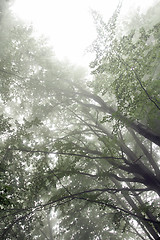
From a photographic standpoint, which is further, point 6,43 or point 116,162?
point 6,43

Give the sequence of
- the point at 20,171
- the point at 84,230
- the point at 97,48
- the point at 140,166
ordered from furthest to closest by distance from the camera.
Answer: the point at 84,230, the point at 140,166, the point at 20,171, the point at 97,48

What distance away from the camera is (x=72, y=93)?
748cm

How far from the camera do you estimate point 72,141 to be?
25.1 feet

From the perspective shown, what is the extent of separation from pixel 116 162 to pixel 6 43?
24.5ft

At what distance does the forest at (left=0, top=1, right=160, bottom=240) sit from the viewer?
417 centimetres

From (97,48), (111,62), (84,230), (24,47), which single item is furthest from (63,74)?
(84,230)

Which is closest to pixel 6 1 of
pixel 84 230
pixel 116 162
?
pixel 116 162

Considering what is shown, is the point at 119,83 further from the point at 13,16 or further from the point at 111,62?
the point at 13,16

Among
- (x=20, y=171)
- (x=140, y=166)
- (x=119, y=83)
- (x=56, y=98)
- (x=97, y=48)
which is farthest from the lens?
(x=56, y=98)

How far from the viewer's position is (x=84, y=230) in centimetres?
905

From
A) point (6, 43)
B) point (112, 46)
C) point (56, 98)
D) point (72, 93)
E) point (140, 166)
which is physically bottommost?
point (140, 166)

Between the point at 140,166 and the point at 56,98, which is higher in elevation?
the point at 56,98

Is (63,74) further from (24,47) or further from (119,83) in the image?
(119,83)

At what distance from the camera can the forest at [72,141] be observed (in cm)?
417
